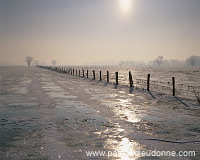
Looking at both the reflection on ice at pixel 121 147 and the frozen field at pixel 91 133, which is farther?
the frozen field at pixel 91 133

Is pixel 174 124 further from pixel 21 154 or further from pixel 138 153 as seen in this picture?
pixel 21 154

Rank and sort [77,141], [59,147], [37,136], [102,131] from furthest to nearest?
1. [102,131]
2. [37,136]
3. [77,141]
4. [59,147]

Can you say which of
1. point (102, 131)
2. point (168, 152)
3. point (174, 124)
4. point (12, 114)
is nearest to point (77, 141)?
point (102, 131)

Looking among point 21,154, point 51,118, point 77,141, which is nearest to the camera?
point 21,154

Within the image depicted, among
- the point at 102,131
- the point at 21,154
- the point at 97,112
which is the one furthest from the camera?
the point at 97,112

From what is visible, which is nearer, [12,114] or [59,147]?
[59,147]

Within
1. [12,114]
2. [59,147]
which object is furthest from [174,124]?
[12,114]

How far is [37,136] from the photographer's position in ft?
15.8

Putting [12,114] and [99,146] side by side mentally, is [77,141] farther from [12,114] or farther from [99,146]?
[12,114]

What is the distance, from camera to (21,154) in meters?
3.78

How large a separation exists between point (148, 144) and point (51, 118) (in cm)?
355

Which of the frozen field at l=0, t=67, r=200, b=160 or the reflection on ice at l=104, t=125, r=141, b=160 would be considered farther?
the frozen field at l=0, t=67, r=200, b=160

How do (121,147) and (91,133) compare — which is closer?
(121,147)

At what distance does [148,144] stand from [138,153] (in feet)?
1.88
